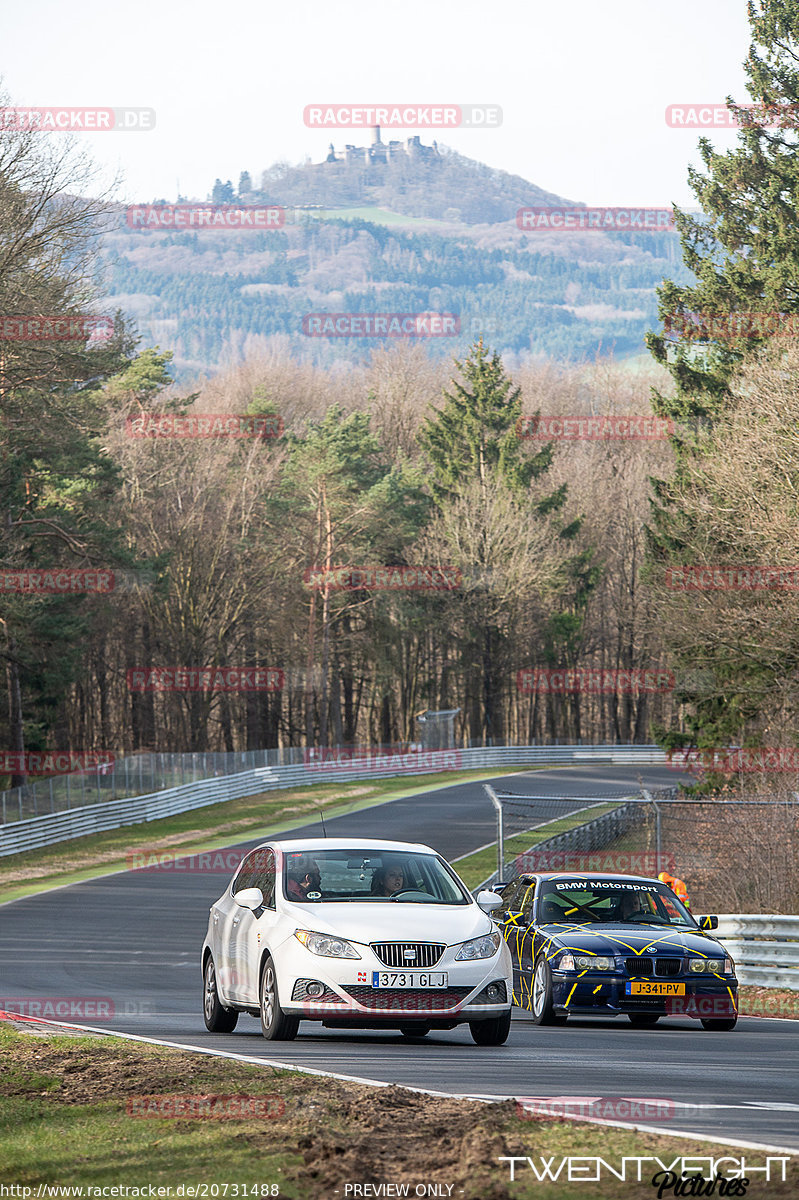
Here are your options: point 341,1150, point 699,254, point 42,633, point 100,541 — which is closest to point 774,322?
point 699,254

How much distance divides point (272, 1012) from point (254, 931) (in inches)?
26.6

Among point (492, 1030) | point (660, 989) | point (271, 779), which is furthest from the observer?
point (271, 779)

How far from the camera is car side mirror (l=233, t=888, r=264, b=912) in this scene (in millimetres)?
11977

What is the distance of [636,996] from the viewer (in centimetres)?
1428

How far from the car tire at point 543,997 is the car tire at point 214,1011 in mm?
3139

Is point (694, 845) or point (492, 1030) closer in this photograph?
point (492, 1030)

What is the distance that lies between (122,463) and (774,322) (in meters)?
34.5

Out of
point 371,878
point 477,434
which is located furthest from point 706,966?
point 477,434

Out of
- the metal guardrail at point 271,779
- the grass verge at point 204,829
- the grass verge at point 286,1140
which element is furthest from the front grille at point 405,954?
the metal guardrail at point 271,779

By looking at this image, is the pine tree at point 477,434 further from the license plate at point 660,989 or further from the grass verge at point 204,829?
the license plate at point 660,989

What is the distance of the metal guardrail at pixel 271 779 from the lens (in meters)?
46.0

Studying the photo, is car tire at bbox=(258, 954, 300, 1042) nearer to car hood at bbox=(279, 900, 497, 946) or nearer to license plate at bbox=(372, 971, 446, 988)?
car hood at bbox=(279, 900, 497, 946)

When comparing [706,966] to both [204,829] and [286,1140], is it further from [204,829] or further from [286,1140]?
[204,829]

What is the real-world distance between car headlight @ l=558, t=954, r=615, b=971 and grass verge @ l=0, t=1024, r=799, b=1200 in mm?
5868
